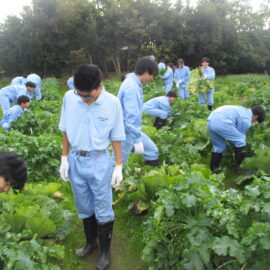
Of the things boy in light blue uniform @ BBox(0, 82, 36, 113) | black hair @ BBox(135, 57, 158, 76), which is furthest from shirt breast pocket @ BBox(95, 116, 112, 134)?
boy in light blue uniform @ BBox(0, 82, 36, 113)

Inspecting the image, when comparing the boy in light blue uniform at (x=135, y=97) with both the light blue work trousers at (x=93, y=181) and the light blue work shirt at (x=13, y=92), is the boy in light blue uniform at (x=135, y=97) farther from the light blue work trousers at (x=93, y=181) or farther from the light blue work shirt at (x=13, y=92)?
the light blue work shirt at (x=13, y=92)

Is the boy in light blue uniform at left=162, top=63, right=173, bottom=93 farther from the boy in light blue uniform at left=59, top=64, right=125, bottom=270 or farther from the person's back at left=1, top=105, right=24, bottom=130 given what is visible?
the boy in light blue uniform at left=59, top=64, right=125, bottom=270

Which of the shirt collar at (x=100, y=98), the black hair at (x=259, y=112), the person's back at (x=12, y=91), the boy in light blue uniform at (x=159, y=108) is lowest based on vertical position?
the boy in light blue uniform at (x=159, y=108)

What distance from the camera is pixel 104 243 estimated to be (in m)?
3.04

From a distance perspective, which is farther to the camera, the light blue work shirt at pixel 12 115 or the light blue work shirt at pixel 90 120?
the light blue work shirt at pixel 12 115

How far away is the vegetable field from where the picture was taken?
2.23 metres

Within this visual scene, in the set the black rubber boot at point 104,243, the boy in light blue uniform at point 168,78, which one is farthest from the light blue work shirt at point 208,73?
the black rubber boot at point 104,243

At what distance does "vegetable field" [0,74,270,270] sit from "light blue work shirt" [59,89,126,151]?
79cm

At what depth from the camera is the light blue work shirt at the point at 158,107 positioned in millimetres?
6555

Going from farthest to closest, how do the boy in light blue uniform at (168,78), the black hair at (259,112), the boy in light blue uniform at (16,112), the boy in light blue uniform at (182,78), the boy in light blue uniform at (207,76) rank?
1. the boy in light blue uniform at (168,78)
2. the boy in light blue uniform at (182,78)
3. the boy in light blue uniform at (207,76)
4. the boy in light blue uniform at (16,112)
5. the black hair at (259,112)

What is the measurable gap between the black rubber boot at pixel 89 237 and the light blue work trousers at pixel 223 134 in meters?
2.48

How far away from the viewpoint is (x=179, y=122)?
22.7 feet

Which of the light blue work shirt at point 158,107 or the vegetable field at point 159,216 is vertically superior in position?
A: the light blue work shirt at point 158,107

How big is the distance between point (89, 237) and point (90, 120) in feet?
4.50
